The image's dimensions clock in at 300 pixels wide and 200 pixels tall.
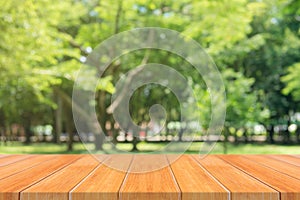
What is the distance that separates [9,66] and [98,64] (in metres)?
3.66

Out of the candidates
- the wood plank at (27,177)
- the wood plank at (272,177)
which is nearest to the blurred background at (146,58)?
the wood plank at (272,177)

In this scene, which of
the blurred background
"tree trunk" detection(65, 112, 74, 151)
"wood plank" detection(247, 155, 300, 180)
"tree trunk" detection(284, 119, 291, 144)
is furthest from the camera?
"tree trunk" detection(284, 119, 291, 144)

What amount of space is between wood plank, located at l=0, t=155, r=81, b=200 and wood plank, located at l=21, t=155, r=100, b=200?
0.03m

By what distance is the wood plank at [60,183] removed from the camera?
4.24 feet

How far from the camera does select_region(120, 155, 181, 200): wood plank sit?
1.28 meters

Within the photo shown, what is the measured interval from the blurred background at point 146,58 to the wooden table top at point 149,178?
137 cm

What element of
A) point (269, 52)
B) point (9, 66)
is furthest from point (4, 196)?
point (269, 52)

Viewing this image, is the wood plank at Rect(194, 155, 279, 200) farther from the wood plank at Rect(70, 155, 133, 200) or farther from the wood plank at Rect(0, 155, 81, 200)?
the wood plank at Rect(0, 155, 81, 200)

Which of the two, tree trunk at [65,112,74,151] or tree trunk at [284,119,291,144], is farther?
tree trunk at [284,119,291,144]

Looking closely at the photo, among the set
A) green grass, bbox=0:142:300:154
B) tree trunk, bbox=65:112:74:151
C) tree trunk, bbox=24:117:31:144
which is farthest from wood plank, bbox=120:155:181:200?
tree trunk, bbox=24:117:31:144

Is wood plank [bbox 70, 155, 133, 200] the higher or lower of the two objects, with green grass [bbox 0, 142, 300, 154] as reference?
higher

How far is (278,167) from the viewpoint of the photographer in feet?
6.41

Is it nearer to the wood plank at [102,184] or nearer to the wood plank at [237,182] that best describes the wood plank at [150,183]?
the wood plank at [102,184]

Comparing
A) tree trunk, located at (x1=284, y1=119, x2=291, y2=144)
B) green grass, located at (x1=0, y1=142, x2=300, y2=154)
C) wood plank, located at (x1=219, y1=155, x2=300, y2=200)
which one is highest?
wood plank, located at (x1=219, y1=155, x2=300, y2=200)
